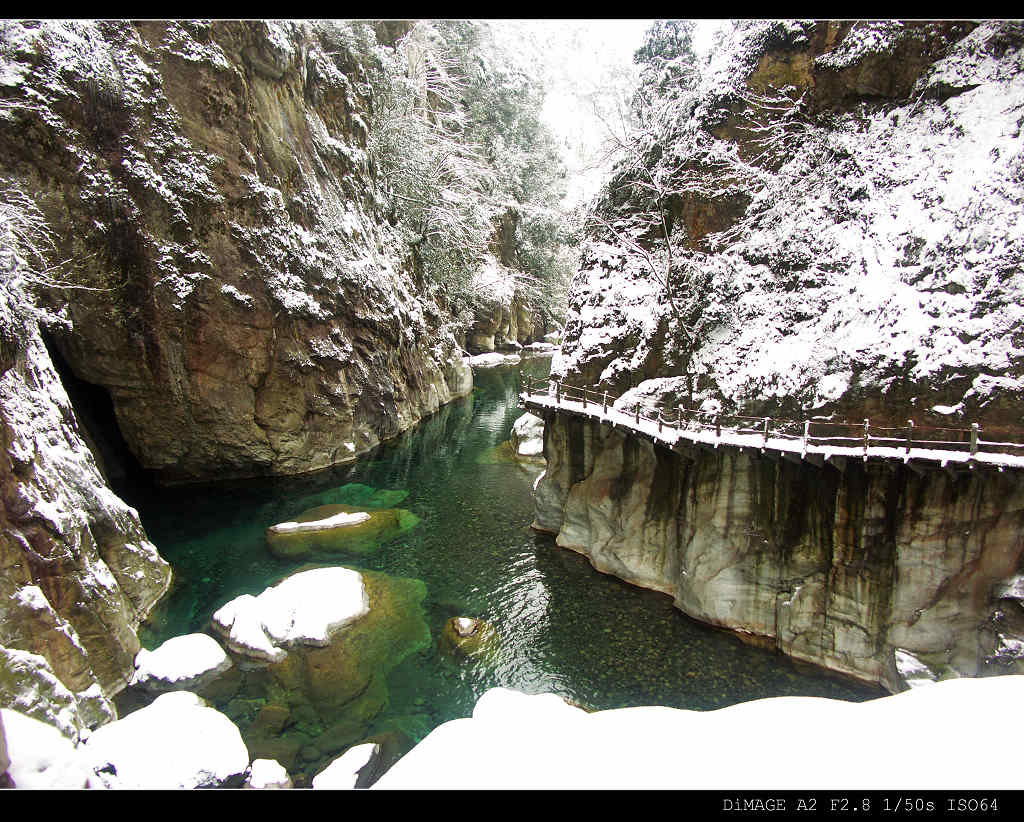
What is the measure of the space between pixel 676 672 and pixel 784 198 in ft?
43.9

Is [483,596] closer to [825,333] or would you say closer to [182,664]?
[182,664]

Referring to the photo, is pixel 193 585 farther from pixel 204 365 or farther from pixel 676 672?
pixel 676 672

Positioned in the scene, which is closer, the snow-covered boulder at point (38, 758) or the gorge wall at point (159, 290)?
the snow-covered boulder at point (38, 758)

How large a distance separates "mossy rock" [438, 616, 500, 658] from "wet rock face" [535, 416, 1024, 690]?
479 centimetres

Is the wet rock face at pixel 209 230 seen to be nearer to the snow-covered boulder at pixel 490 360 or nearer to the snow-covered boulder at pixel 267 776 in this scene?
the snow-covered boulder at pixel 267 776

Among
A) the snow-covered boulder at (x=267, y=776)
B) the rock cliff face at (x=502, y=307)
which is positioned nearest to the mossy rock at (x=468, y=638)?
the snow-covered boulder at (x=267, y=776)

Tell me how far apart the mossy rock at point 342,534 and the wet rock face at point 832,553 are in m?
8.23

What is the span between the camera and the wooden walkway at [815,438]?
9.75 metres

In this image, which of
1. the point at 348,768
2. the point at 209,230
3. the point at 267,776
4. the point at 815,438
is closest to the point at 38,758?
the point at 267,776

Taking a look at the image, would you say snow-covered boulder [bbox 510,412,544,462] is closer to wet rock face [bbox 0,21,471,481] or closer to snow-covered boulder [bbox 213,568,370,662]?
wet rock face [bbox 0,21,471,481]

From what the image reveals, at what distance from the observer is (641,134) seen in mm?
18328

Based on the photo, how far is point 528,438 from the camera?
90.4 ft

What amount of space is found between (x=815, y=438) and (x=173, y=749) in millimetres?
13909

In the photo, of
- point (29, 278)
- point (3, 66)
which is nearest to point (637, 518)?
point (29, 278)
